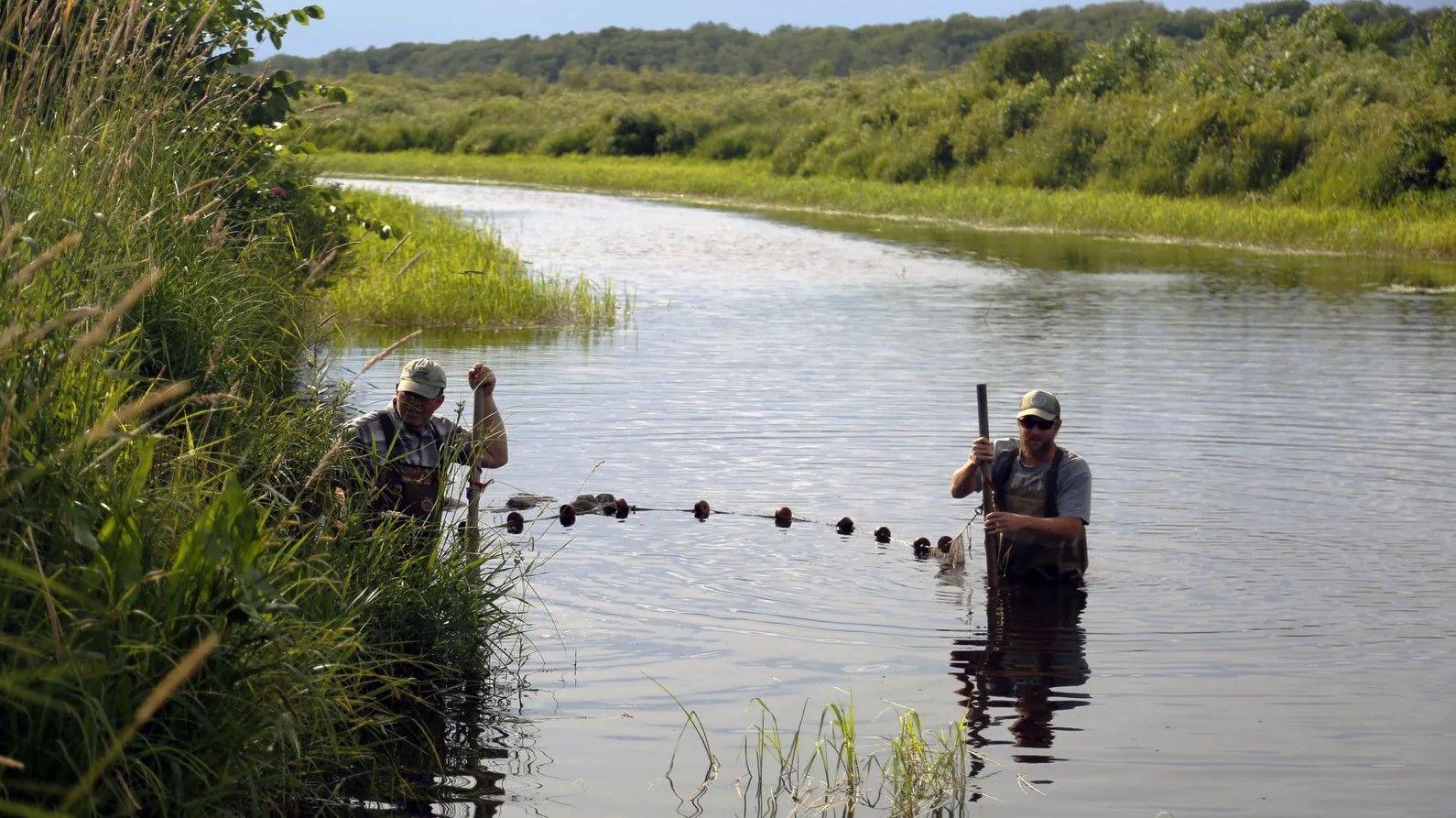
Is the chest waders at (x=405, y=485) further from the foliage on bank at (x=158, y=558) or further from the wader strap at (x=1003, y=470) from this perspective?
the wader strap at (x=1003, y=470)

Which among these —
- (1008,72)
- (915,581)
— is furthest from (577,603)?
(1008,72)

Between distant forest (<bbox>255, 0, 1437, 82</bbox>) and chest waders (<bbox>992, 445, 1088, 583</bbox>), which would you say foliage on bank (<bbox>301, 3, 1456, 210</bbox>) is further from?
distant forest (<bbox>255, 0, 1437, 82</bbox>)

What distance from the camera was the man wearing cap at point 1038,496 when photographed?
9336mm

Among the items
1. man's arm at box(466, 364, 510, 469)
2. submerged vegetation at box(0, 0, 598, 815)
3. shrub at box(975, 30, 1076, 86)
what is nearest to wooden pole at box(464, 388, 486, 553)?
man's arm at box(466, 364, 510, 469)

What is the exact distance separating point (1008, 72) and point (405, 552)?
4798 centimetres

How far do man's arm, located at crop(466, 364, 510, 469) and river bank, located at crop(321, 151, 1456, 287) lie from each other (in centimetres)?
840

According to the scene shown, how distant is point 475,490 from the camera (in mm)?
7699

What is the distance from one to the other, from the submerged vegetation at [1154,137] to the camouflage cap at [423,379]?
22892 millimetres

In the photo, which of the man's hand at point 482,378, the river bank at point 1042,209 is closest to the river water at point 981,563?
the man's hand at point 482,378

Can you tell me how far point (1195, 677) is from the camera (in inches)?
321

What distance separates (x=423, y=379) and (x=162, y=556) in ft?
11.6

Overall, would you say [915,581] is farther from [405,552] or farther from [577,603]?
[405,552]

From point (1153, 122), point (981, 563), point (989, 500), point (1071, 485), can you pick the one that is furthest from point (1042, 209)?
point (989, 500)

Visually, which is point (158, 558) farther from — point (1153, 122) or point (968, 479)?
point (1153, 122)
